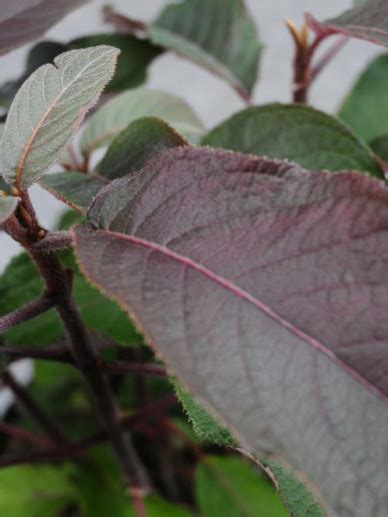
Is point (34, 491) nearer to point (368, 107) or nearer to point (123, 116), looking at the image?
point (123, 116)

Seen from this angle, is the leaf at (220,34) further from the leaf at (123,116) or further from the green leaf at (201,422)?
the green leaf at (201,422)

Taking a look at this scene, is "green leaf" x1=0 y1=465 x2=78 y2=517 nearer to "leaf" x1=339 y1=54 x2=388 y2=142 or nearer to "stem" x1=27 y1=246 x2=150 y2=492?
"stem" x1=27 y1=246 x2=150 y2=492

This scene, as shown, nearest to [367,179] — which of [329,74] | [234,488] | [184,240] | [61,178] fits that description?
[184,240]

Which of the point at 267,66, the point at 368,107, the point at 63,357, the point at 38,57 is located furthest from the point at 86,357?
the point at 267,66

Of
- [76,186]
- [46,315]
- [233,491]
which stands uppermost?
[76,186]

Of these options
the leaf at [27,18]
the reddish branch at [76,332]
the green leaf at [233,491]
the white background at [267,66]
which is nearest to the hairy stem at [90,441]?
the reddish branch at [76,332]

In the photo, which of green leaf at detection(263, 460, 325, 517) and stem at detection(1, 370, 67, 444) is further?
stem at detection(1, 370, 67, 444)

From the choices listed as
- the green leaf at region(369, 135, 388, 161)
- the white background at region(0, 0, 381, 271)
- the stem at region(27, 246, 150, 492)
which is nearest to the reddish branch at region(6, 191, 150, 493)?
the stem at region(27, 246, 150, 492)
